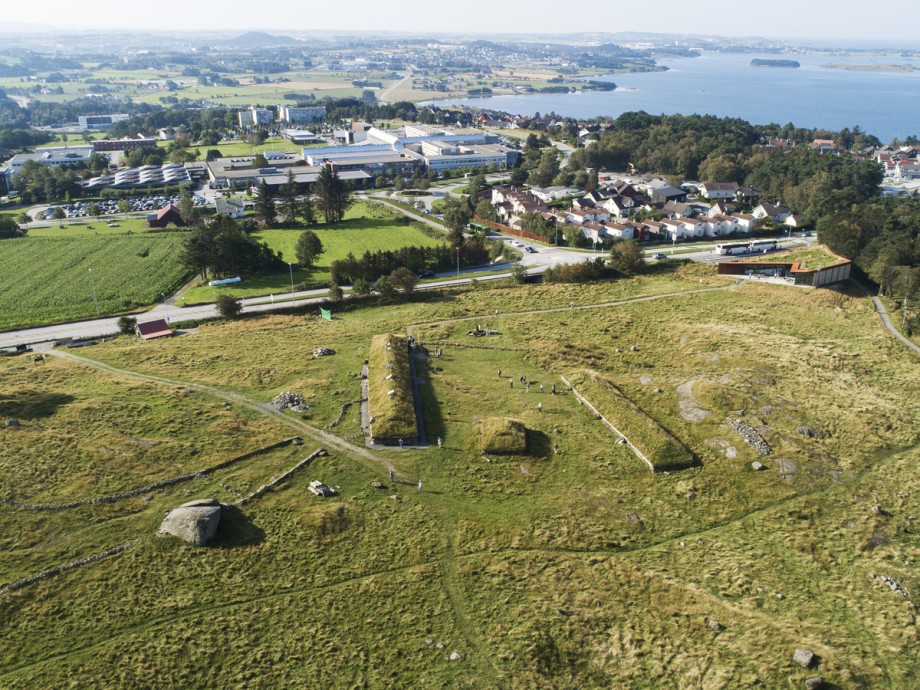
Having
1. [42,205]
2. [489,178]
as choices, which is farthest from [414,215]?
[42,205]

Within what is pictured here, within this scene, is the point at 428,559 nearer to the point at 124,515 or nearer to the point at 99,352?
Answer: the point at 124,515

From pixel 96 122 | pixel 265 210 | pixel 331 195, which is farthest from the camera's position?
pixel 96 122

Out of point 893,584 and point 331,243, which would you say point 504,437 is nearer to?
point 893,584

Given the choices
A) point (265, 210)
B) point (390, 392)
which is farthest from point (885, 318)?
point (265, 210)

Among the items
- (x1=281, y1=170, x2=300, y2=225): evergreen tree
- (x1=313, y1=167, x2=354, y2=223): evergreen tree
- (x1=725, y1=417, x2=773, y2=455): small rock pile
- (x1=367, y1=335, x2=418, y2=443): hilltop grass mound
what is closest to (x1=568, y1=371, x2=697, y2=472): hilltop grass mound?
(x1=725, y1=417, x2=773, y2=455): small rock pile

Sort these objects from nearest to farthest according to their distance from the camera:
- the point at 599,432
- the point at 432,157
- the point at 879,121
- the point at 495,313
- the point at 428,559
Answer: the point at 428,559, the point at 599,432, the point at 495,313, the point at 432,157, the point at 879,121
